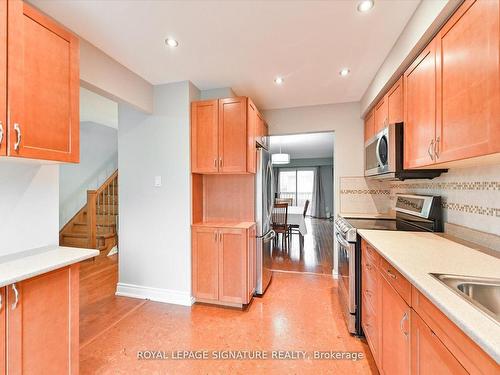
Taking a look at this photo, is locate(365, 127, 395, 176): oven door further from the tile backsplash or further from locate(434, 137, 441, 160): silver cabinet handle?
locate(434, 137, 441, 160): silver cabinet handle

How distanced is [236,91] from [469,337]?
9.09 ft

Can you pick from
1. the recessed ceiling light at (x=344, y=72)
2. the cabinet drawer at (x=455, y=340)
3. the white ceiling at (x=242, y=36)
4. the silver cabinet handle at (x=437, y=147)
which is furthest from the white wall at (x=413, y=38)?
the cabinet drawer at (x=455, y=340)

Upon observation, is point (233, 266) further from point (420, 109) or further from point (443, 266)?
point (420, 109)

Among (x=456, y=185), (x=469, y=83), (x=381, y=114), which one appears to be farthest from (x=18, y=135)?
(x=381, y=114)

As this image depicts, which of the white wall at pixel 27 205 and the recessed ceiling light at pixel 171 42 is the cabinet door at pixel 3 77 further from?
the recessed ceiling light at pixel 171 42

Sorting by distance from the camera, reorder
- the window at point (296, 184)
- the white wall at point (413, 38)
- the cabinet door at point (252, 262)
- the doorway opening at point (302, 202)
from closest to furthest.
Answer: the white wall at point (413, 38)
the cabinet door at point (252, 262)
the doorway opening at point (302, 202)
the window at point (296, 184)

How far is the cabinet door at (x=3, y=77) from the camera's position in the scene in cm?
107

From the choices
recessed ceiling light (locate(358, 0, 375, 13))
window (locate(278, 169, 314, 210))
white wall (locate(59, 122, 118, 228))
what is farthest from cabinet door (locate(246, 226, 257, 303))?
window (locate(278, 169, 314, 210))

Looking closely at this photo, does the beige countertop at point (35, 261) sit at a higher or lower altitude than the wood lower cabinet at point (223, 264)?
higher

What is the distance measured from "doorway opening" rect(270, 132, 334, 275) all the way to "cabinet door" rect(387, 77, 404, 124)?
6.55ft

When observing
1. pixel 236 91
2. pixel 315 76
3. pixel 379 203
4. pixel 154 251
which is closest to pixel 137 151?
pixel 154 251

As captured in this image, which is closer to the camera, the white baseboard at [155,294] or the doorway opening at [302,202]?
the white baseboard at [155,294]

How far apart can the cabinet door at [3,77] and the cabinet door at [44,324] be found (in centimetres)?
67

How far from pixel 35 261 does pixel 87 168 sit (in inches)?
181
